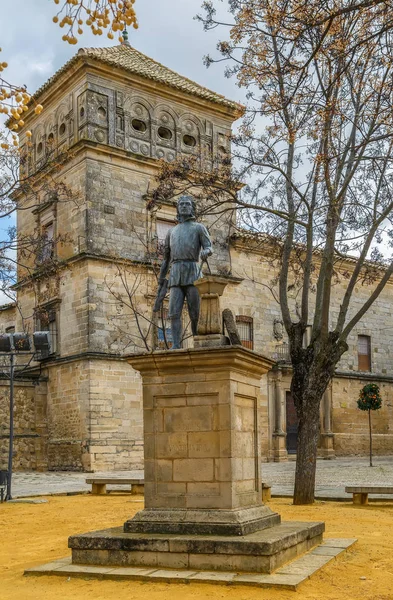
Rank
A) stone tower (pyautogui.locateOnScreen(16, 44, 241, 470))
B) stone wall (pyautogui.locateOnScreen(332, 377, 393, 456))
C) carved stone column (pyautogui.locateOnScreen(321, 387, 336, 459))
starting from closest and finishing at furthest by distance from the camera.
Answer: stone tower (pyautogui.locateOnScreen(16, 44, 241, 470))
carved stone column (pyautogui.locateOnScreen(321, 387, 336, 459))
stone wall (pyautogui.locateOnScreen(332, 377, 393, 456))

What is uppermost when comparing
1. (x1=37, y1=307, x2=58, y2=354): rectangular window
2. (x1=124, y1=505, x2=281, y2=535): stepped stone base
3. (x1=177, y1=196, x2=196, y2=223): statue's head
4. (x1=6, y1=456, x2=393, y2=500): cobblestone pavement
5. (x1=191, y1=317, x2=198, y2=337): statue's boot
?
(x1=37, y1=307, x2=58, y2=354): rectangular window

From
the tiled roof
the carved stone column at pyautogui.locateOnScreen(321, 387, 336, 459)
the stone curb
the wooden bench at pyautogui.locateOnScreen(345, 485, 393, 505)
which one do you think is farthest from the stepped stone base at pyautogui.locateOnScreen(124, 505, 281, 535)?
the carved stone column at pyautogui.locateOnScreen(321, 387, 336, 459)

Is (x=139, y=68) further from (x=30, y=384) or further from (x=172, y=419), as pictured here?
(x=172, y=419)

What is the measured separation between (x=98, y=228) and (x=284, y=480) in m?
10.6

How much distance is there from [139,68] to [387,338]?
55.8 ft

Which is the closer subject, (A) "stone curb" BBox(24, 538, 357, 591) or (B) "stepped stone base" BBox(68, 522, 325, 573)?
(A) "stone curb" BBox(24, 538, 357, 591)

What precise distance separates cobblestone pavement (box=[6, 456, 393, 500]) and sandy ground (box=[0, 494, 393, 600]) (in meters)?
1.87

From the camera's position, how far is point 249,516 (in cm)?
741

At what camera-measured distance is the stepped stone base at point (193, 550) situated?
261 inches

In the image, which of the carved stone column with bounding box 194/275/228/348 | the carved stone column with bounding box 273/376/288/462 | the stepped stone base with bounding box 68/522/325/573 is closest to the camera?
the stepped stone base with bounding box 68/522/325/573

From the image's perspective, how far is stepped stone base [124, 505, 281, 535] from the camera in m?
7.08

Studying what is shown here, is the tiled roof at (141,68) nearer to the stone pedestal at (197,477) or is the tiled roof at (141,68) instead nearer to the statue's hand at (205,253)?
the statue's hand at (205,253)

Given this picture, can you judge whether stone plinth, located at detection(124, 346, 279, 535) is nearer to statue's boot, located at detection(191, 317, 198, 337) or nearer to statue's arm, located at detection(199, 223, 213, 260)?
statue's boot, located at detection(191, 317, 198, 337)

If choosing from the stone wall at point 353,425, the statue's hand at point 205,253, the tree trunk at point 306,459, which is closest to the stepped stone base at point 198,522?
the statue's hand at point 205,253
